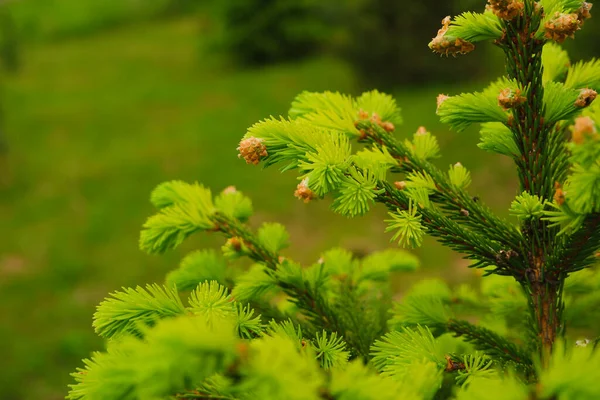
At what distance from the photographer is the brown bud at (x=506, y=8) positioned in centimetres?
99

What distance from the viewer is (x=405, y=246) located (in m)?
1.12

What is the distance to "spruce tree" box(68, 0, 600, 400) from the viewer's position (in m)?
0.70

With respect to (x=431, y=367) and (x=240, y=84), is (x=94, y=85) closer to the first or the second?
(x=240, y=84)

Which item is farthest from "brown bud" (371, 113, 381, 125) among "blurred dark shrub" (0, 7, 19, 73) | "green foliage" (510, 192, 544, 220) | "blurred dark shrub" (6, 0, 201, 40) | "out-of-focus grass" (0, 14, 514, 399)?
"blurred dark shrub" (6, 0, 201, 40)

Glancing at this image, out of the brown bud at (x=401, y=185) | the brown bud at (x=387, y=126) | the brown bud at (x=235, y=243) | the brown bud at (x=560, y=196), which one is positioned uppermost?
the brown bud at (x=387, y=126)

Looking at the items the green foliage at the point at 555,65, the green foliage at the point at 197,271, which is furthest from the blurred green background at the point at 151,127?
the green foliage at the point at 555,65

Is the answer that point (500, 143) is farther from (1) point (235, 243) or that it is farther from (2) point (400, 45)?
(2) point (400, 45)

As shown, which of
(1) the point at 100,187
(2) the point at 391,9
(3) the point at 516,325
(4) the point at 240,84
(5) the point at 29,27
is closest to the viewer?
(3) the point at 516,325

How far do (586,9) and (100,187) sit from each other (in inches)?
292

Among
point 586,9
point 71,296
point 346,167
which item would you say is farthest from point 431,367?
point 71,296

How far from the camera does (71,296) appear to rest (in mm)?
5703

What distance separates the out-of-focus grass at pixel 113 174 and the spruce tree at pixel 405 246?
3910mm

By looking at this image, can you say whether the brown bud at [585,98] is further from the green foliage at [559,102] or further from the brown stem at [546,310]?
the brown stem at [546,310]

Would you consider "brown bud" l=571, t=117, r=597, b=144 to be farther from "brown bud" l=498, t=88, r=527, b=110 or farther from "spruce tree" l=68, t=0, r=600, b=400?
"brown bud" l=498, t=88, r=527, b=110
